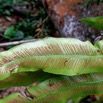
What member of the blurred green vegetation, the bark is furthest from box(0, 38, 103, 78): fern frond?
the blurred green vegetation

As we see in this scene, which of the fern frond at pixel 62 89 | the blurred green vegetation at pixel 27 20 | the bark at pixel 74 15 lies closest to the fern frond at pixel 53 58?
the fern frond at pixel 62 89

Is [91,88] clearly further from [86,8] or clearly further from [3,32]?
[3,32]

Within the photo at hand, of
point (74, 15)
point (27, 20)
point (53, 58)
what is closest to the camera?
point (53, 58)

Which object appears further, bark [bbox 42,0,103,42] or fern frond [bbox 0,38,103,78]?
bark [bbox 42,0,103,42]

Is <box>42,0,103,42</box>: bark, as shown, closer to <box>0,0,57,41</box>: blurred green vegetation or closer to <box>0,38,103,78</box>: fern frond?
<box>0,0,57,41</box>: blurred green vegetation

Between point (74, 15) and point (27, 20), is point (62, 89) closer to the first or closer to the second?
point (74, 15)

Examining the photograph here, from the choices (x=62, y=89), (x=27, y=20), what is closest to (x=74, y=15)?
(x=27, y=20)

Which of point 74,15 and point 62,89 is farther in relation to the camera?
point 74,15

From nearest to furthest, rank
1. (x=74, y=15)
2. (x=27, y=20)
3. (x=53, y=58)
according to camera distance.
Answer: (x=53, y=58) → (x=74, y=15) → (x=27, y=20)

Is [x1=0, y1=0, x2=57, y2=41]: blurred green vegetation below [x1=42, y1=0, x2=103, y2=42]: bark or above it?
below
